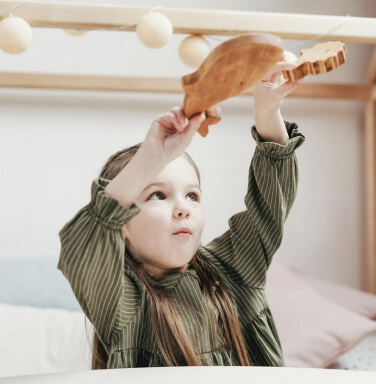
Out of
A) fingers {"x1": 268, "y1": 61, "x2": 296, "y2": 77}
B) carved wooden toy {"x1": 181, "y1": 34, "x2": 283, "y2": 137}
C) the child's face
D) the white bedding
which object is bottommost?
the white bedding

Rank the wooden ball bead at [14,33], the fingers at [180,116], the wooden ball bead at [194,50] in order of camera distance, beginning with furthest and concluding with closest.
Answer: the wooden ball bead at [194,50] → the wooden ball bead at [14,33] → the fingers at [180,116]

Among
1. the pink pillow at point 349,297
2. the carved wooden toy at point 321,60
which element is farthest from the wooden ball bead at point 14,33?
the pink pillow at point 349,297

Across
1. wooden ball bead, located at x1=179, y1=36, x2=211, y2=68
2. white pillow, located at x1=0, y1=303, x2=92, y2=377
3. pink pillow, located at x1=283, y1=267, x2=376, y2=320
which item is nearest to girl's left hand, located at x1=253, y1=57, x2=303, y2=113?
wooden ball bead, located at x1=179, y1=36, x2=211, y2=68

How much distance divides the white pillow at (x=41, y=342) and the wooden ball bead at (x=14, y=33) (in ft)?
1.73

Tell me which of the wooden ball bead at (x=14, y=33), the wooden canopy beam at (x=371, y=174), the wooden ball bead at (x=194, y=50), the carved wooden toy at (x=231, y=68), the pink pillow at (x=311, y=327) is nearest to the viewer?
the carved wooden toy at (x=231, y=68)

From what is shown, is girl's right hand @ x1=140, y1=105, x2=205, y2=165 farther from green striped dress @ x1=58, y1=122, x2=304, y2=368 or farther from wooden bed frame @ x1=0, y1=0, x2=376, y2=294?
wooden bed frame @ x1=0, y1=0, x2=376, y2=294

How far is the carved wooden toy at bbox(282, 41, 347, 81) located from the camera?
572mm

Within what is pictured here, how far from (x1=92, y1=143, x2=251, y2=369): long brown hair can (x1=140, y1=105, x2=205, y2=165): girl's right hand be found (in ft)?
0.63

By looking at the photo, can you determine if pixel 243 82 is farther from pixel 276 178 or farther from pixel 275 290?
pixel 275 290

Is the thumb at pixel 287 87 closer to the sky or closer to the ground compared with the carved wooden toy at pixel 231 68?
closer to the sky

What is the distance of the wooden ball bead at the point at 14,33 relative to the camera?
2.66 feet

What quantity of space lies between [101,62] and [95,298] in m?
1.08

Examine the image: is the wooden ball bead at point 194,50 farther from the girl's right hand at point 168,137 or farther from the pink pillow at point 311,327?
the pink pillow at point 311,327

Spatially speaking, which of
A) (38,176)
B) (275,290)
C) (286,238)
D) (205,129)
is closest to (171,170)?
(205,129)
